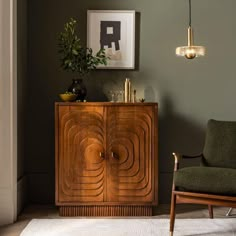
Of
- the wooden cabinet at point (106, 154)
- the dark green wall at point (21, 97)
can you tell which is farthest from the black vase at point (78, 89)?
the dark green wall at point (21, 97)

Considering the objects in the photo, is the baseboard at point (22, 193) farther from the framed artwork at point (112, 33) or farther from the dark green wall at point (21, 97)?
the framed artwork at point (112, 33)

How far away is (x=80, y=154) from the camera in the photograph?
3.92 meters

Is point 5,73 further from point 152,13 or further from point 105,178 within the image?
point 152,13

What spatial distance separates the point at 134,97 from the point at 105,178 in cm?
87

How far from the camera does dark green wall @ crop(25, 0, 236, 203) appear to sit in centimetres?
443

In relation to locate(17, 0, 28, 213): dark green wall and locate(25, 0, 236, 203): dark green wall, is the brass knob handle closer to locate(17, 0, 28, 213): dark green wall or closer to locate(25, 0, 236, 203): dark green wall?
locate(25, 0, 236, 203): dark green wall

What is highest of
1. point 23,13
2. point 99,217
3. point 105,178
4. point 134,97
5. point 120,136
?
point 23,13

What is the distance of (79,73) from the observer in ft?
14.5

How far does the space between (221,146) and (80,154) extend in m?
1.24

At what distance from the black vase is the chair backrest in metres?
1.21

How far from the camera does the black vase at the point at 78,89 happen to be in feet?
13.5

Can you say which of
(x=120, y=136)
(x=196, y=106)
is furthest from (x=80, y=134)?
(x=196, y=106)

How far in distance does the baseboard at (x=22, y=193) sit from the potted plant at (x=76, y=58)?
3.17 ft

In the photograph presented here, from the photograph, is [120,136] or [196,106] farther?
[196,106]
